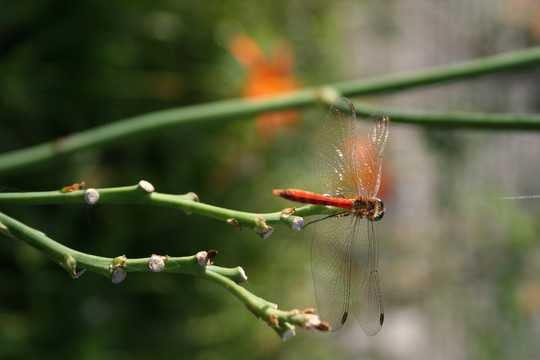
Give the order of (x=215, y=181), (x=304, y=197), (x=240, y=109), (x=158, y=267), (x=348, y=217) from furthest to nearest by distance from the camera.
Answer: (x=215, y=181) → (x=240, y=109) → (x=348, y=217) → (x=304, y=197) → (x=158, y=267)

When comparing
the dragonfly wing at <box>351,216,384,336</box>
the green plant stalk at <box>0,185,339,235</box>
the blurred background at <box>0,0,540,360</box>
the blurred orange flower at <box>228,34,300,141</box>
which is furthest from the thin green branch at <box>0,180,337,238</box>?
the blurred orange flower at <box>228,34,300,141</box>

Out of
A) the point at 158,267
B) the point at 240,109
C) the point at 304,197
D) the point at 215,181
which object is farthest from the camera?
the point at 215,181

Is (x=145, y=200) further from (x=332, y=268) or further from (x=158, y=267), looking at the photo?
(x=332, y=268)

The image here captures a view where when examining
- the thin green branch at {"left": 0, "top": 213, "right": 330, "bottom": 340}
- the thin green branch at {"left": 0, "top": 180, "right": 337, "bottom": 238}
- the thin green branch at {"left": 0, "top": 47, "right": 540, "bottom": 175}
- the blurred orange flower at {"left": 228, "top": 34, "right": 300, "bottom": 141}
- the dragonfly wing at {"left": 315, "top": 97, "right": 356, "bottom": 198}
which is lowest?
the thin green branch at {"left": 0, "top": 213, "right": 330, "bottom": 340}

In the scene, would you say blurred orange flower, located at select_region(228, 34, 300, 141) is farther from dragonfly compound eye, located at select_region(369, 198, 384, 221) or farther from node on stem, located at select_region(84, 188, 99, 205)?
node on stem, located at select_region(84, 188, 99, 205)

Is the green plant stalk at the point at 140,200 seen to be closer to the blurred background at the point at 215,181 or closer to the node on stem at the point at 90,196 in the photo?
the node on stem at the point at 90,196

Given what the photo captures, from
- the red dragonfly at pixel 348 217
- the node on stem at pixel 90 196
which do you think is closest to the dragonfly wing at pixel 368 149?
the red dragonfly at pixel 348 217

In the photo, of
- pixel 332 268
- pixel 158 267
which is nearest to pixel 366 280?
pixel 332 268
